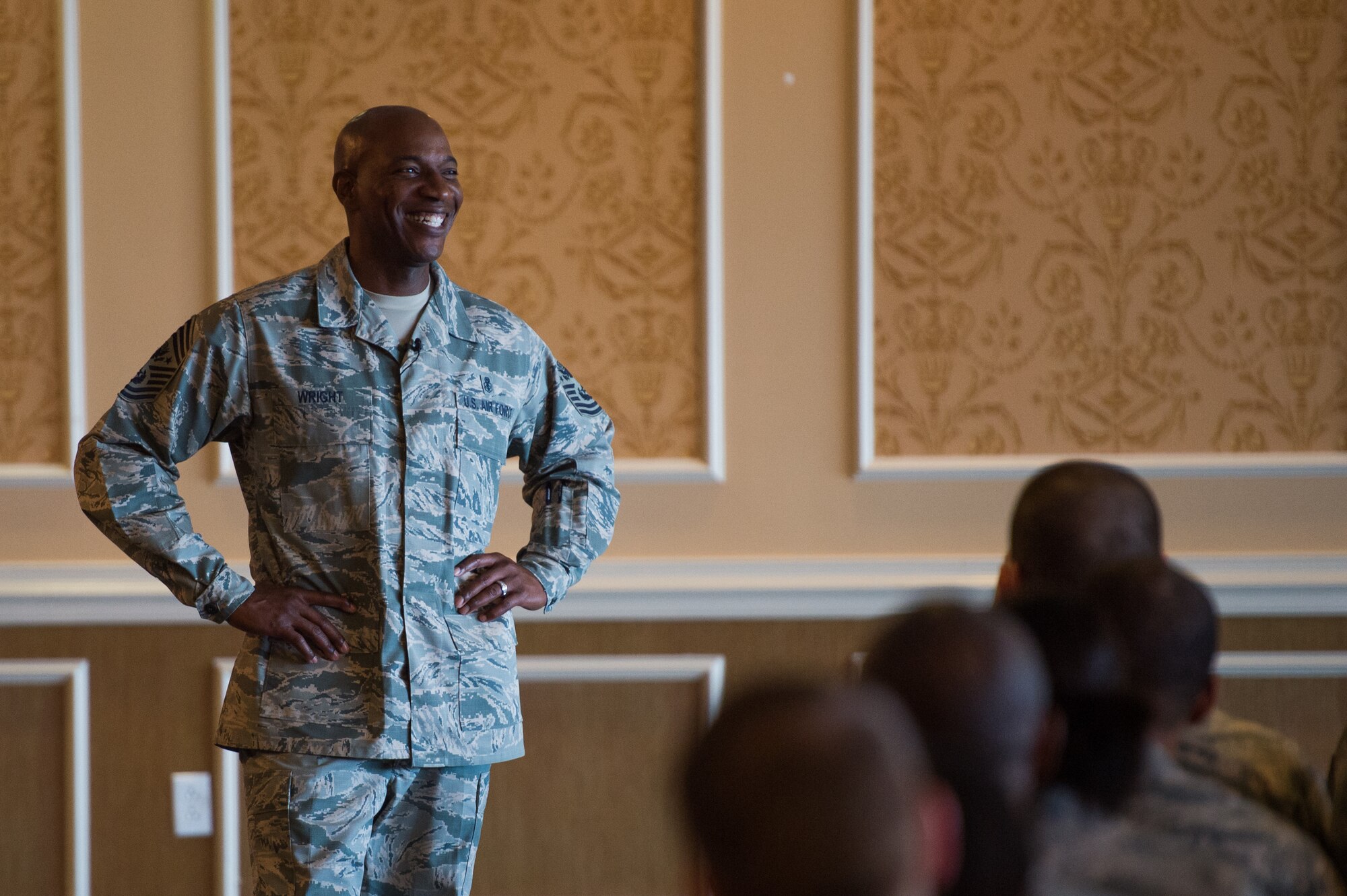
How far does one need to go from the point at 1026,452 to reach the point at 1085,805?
181 cm

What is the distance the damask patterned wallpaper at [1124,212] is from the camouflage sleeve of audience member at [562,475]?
1094 millimetres

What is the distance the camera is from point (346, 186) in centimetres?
196

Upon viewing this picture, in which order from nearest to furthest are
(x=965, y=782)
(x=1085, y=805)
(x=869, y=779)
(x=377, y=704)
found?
(x=869, y=779) → (x=965, y=782) → (x=1085, y=805) → (x=377, y=704)

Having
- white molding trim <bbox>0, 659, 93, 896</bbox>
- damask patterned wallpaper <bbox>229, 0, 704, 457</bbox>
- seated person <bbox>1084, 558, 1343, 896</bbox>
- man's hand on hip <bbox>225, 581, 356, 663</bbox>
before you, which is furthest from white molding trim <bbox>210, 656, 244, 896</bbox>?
seated person <bbox>1084, 558, 1343, 896</bbox>

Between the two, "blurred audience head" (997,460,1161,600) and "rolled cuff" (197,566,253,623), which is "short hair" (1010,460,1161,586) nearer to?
"blurred audience head" (997,460,1161,600)

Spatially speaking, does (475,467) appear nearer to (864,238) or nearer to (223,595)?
(223,595)

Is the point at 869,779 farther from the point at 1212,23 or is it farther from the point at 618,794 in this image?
the point at 1212,23

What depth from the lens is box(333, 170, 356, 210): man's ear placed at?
1.94 metres

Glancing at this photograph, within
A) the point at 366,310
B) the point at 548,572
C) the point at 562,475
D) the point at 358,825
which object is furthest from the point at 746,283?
the point at 358,825

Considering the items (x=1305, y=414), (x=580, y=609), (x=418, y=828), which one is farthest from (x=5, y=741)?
(x=1305, y=414)

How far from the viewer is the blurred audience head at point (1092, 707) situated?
1213 mm

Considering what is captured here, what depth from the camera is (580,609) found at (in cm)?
286

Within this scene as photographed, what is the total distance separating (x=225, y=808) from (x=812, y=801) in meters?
2.41

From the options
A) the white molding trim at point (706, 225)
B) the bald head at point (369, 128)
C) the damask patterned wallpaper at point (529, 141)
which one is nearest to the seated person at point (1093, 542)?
the bald head at point (369, 128)
